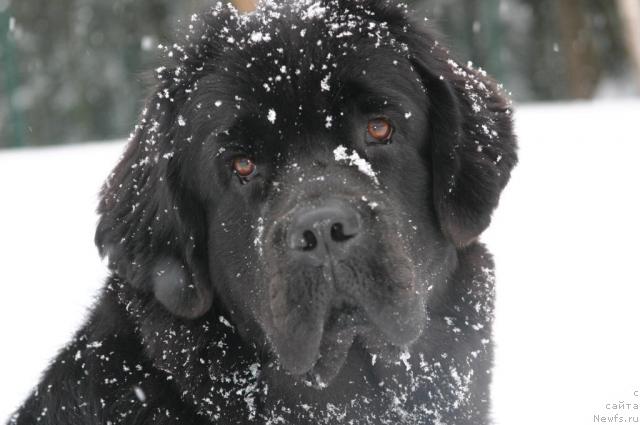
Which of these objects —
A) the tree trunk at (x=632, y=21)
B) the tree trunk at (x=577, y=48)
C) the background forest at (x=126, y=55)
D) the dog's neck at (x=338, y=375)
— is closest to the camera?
the dog's neck at (x=338, y=375)

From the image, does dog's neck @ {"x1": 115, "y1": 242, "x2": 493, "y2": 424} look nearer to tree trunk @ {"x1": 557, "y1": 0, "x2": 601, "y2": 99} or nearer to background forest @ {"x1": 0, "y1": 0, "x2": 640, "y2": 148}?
background forest @ {"x1": 0, "y1": 0, "x2": 640, "y2": 148}

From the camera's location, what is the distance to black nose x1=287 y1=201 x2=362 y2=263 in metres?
2.72

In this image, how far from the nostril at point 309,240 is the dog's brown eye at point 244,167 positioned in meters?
0.52

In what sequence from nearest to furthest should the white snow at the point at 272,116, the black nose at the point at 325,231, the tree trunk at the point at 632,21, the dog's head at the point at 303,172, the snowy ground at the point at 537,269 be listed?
the black nose at the point at 325,231
the dog's head at the point at 303,172
the white snow at the point at 272,116
the snowy ground at the point at 537,269
the tree trunk at the point at 632,21

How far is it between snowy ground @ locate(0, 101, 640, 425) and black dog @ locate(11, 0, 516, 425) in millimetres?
542

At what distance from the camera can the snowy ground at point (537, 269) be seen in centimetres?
461

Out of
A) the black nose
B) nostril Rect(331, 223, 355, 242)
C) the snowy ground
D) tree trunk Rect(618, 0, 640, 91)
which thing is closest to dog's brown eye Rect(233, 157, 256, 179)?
the black nose

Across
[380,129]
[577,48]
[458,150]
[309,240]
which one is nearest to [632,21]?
[577,48]

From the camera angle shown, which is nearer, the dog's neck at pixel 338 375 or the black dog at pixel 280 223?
the black dog at pixel 280 223

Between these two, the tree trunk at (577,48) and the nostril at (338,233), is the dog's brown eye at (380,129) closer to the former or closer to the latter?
the nostril at (338,233)

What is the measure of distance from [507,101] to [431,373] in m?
1.28

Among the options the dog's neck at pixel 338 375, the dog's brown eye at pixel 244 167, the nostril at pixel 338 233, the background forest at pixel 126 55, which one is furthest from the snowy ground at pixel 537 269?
the background forest at pixel 126 55

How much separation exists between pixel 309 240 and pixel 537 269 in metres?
3.64

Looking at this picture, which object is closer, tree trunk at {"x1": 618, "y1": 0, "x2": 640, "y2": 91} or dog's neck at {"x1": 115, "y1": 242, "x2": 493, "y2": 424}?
dog's neck at {"x1": 115, "y1": 242, "x2": 493, "y2": 424}
